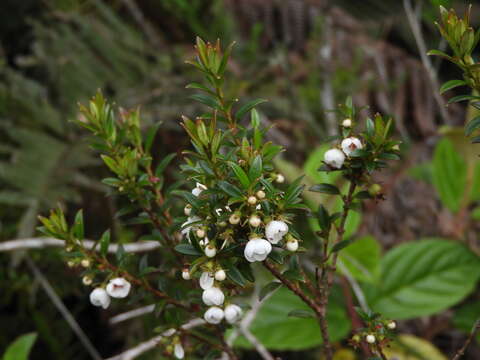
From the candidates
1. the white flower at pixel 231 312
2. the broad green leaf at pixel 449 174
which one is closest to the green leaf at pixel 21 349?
the white flower at pixel 231 312

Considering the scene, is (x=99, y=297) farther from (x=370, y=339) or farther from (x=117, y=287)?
(x=370, y=339)

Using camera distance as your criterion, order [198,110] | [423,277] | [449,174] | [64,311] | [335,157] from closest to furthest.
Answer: [335,157], [64,311], [423,277], [449,174], [198,110]

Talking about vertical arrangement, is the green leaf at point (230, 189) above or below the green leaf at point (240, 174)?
below

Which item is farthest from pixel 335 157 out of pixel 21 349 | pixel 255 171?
pixel 21 349

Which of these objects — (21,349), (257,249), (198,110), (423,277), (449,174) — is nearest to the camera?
(257,249)

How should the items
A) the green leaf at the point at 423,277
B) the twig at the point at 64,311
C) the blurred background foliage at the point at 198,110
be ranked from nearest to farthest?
the twig at the point at 64,311 < the green leaf at the point at 423,277 < the blurred background foliage at the point at 198,110

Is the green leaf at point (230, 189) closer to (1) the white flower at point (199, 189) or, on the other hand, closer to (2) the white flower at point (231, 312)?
(1) the white flower at point (199, 189)

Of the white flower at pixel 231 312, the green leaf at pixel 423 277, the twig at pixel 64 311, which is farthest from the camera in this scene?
the green leaf at pixel 423 277
